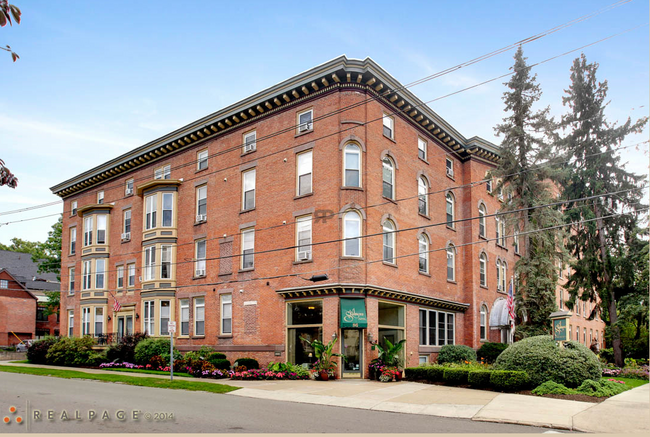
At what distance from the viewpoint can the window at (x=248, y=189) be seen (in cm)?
3030

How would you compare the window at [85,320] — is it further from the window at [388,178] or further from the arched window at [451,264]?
the arched window at [451,264]

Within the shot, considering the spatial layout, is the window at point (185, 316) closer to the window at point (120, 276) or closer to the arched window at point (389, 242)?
the window at point (120, 276)

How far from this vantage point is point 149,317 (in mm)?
34031

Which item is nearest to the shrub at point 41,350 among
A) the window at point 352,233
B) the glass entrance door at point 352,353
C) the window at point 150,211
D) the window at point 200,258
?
the window at point 150,211

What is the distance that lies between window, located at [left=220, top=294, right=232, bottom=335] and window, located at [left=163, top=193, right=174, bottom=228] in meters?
6.84

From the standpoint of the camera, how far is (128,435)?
10.9 meters

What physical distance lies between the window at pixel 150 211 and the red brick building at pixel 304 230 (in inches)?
2.5

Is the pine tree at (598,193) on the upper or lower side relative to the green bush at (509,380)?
upper

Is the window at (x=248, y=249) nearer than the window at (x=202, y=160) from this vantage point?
Yes

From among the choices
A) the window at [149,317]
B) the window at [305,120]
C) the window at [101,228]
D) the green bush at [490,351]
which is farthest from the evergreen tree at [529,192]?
the window at [101,228]

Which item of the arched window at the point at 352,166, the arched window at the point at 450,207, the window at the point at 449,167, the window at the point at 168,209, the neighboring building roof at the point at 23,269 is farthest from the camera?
the neighboring building roof at the point at 23,269

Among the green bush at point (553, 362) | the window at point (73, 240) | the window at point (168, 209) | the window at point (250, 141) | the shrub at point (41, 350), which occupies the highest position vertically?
the window at point (250, 141)

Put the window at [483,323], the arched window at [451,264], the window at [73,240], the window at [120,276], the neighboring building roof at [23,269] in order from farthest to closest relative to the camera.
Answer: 1. the neighboring building roof at [23,269]
2. the window at [73,240]
3. the window at [120,276]
4. the window at [483,323]
5. the arched window at [451,264]

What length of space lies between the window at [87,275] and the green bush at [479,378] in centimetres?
2902
